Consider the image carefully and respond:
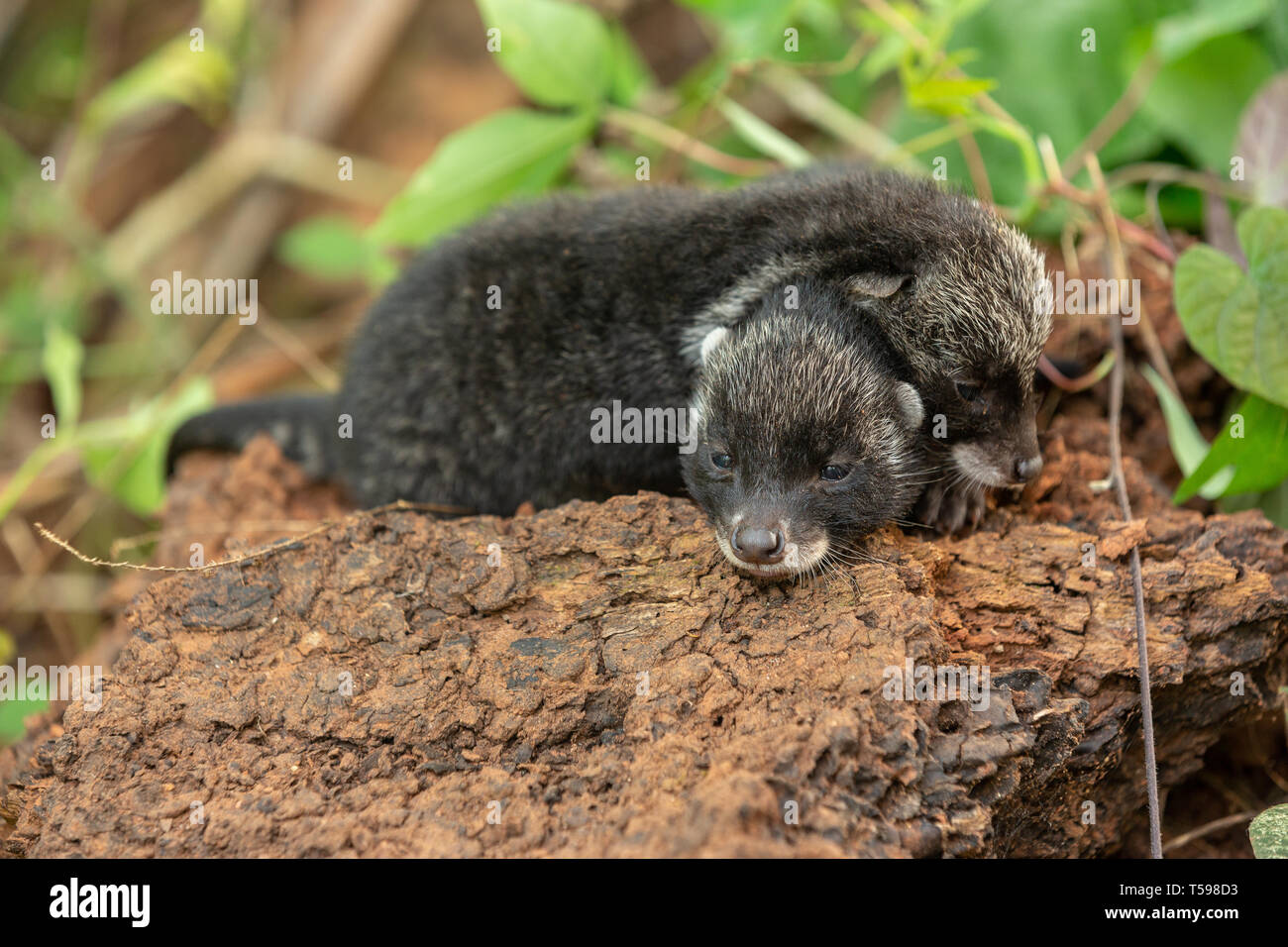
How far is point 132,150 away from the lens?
34.2 ft

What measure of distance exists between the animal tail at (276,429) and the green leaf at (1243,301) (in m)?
4.46

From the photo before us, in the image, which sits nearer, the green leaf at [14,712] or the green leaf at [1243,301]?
the green leaf at [1243,301]

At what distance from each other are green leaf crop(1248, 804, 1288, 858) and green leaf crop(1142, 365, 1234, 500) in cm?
169

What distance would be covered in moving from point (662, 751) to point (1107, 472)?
105 inches

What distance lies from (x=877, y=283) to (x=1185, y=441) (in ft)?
5.96

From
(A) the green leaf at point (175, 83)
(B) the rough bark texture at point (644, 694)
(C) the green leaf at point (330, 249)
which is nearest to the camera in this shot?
(B) the rough bark texture at point (644, 694)

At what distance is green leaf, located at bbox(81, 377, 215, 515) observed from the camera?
6.82 meters

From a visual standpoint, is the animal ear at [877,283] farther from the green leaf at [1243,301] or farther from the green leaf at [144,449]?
the green leaf at [144,449]

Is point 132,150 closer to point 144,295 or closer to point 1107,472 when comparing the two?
point 144,295

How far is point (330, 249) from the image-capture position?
9352 millimetres

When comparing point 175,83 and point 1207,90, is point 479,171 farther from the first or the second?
point 1207,90

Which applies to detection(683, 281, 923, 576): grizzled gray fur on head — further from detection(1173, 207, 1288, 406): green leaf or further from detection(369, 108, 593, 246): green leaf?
detection(369, 108, 593, 246): green leaf

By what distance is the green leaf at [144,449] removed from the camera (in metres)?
6.82

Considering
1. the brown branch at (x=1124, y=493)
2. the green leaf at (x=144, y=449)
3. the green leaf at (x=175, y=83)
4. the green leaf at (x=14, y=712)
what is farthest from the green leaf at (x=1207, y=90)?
the green leaf at (x=14, y=712)
